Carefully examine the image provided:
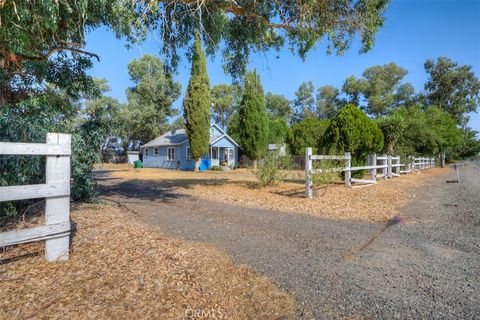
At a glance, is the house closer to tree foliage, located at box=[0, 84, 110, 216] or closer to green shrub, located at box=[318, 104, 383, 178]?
green shrub, located at box=[318, 104, 383, 178]

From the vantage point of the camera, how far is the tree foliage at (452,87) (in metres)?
A: 43.1

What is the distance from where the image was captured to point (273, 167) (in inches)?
420

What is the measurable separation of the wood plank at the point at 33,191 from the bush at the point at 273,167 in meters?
8.11

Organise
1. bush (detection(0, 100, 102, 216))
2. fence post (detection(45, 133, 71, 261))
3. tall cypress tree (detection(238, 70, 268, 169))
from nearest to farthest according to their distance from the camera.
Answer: fence post (detection(45, 133, 71, 261)), bush (detection(0, 100, 102, 216)), tall cypress tree (detection(238, 70, 268, 169))

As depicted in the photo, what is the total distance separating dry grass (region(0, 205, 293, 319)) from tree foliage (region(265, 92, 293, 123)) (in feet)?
175

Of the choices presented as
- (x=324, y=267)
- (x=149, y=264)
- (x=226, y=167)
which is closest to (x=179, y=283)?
(x=149, y=264)

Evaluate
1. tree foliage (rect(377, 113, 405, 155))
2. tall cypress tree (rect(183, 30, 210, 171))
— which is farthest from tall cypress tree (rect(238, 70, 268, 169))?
tree foliage (rect(377, 113, 405, 155))

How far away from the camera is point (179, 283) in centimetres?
284

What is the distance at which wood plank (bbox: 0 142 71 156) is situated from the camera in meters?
2.78

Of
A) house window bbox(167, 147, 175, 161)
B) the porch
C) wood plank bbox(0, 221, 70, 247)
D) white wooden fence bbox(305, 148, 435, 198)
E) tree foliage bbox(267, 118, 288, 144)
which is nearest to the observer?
→ wood plank bbox(0, 221, 70, 247)

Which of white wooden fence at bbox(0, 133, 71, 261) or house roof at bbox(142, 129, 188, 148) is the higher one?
house roof at bbox(142, 129, 188, 148)

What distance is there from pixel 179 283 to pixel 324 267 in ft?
5.50

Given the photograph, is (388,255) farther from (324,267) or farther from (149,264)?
(149,264)

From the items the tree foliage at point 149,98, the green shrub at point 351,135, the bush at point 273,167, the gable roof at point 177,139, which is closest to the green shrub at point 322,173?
the bush at point 273,167
